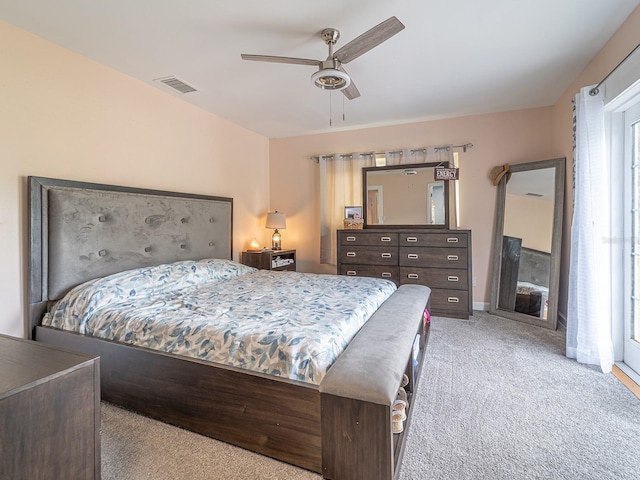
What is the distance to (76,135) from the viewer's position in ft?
8.00

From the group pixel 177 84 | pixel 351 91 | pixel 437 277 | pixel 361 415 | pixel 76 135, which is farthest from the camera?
pixel 437 277

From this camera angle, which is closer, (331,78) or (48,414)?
(48,414)

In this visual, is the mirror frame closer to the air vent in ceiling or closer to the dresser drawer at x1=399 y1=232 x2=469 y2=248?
the dresser drawer at x1=399 y1=232 x2=469 y2=248

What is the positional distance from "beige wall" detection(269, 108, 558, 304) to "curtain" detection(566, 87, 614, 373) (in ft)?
4.46

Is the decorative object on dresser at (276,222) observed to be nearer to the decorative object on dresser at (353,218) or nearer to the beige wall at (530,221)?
the decorative object on dresser at (353,218)

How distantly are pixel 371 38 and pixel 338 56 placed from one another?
267mm

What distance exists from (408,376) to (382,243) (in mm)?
2302

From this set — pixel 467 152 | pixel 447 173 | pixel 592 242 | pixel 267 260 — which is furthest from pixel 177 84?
pixel 592 242

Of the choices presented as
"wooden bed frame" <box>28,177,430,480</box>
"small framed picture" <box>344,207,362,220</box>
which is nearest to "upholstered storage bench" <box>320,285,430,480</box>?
"wooden bed frame" <box>28,177,430,480</box>

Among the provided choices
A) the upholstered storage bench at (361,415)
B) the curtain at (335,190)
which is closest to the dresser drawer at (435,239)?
the curtain at (335,190)

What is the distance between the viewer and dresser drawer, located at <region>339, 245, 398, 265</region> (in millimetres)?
3922

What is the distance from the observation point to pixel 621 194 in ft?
7.98

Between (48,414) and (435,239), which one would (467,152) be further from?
(48,414)

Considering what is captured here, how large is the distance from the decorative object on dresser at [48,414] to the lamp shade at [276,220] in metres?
3.29
